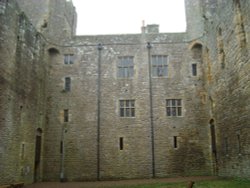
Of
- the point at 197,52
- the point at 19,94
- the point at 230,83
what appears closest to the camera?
the point at 230,83

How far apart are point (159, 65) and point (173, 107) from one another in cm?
278

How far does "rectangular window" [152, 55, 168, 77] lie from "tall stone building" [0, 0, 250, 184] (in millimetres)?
62

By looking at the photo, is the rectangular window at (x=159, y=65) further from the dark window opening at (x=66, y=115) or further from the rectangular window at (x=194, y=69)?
the dark window opening at (x=66, y=115)

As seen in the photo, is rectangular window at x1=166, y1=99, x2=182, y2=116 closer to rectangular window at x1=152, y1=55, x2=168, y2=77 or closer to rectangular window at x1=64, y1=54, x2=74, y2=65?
rectangular window at x1=152, y1=55, x2=168, y2=77

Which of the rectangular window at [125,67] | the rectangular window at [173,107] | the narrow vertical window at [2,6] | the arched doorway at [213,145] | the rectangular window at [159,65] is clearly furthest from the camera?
the rectangular window at [125,67]

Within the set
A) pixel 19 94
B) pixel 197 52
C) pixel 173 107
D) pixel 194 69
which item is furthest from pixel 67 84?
pixel 197 52

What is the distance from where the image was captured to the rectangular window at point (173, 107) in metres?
18.9

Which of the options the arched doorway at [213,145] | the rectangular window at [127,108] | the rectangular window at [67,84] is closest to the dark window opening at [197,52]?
the arched doorway at [213,145]

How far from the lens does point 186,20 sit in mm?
20141

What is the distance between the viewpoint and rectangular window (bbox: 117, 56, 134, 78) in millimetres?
19719

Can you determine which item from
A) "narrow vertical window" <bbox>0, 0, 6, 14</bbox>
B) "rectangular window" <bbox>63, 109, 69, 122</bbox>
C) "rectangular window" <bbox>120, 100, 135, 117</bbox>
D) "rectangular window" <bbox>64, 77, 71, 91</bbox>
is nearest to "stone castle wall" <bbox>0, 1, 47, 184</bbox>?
"narrow vertical window" <bbox>0, 0, 6, 14</bbox>

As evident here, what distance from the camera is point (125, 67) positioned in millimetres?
19844

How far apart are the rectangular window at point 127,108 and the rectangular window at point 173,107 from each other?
6.85 ft

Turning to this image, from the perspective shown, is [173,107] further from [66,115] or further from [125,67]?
[66,115]
